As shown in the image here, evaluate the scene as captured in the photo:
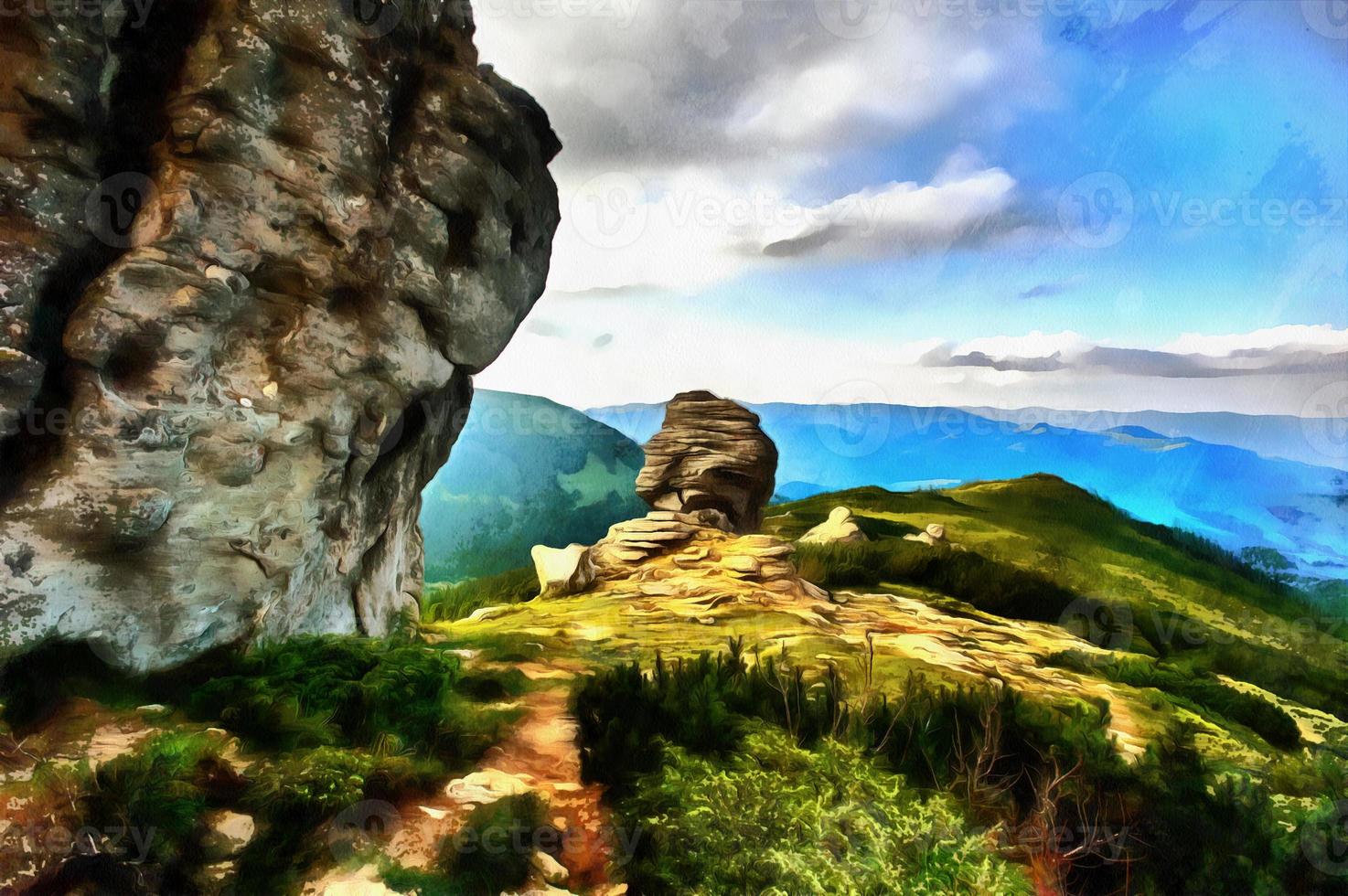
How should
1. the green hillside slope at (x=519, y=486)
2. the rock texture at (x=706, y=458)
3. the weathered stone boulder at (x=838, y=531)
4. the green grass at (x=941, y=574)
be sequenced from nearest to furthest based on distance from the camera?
the green grass at (x=941, y=574), the weathered stone boulder at (x=838, y=531), the rock texture at (x=706, y=458), the green hillside slope at (x=519, y=486)

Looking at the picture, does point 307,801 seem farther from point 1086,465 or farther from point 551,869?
point 1086,465

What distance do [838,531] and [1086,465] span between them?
3.80m

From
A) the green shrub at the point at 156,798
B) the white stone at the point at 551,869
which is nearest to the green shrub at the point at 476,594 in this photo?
the green shrub at the point at 156,798

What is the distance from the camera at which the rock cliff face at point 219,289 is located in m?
3.90

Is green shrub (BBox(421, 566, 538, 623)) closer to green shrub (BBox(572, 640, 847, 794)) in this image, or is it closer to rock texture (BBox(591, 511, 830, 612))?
rock texture (BBox(591, 511, 830, 612))

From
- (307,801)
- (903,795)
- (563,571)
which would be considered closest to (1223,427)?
(903,795)

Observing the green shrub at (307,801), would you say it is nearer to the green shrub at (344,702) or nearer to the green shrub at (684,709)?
the green shrub at (344,702)

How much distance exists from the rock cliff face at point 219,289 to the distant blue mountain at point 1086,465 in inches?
229

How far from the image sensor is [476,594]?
28.4 ft

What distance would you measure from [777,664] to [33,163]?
5.82 metres

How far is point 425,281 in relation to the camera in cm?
528

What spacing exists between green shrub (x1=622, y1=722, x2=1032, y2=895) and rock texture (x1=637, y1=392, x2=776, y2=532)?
21.3ft

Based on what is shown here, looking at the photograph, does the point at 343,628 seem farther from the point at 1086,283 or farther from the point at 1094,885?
the point at 1086,283

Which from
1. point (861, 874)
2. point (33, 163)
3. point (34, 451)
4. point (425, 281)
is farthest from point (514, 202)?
point (861, 874)
